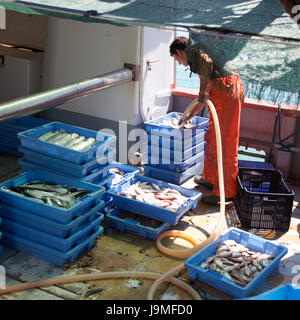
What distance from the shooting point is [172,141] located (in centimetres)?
600

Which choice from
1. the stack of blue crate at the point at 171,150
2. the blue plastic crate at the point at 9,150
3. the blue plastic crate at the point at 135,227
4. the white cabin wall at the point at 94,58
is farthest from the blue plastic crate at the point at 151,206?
the blue plastic crate at the point at 9,150

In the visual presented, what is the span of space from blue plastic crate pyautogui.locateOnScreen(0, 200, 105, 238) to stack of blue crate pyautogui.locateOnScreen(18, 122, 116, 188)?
0.48m

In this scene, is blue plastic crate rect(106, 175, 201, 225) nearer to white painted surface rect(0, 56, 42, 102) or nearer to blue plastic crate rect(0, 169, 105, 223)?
blue plastic crate rect(0, 169, 105, 223)

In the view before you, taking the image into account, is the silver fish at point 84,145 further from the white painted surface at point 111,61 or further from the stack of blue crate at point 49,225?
the white painted surface at point 111,61

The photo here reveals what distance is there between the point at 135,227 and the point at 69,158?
3.15ft

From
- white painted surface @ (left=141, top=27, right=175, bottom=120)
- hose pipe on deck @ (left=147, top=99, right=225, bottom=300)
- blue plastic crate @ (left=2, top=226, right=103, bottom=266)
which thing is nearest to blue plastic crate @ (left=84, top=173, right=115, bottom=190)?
blue plastic crate @ (left=2, top=226, right=103, bottom=266)

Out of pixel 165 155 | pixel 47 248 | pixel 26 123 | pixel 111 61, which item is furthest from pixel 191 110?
pixel 26 123

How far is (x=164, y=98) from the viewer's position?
6930mm

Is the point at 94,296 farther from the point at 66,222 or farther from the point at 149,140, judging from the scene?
the point at 149,140

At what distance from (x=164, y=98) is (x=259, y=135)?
1412 mm

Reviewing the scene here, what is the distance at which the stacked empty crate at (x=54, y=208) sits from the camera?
4328 mm

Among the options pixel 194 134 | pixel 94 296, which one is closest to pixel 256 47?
pixel 94 296

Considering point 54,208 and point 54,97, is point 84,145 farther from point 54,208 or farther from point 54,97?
point 54,208

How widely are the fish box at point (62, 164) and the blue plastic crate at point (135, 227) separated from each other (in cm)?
54
